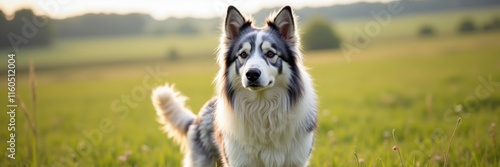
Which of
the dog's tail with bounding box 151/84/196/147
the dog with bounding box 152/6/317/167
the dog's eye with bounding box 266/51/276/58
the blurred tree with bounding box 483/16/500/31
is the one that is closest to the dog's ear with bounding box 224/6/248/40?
the dog with bounding box 152/6/317/167

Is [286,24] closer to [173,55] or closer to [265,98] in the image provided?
[265,98]

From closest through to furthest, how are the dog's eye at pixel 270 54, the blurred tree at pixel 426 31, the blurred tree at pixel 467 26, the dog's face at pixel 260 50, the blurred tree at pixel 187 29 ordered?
the dog's face at pixel 260 50, the dog's eye at pixel 270 54, the blurred tree at pixel 467 26, the blurred tree at pixel 426 31, the blurred tree at pixel 187 29

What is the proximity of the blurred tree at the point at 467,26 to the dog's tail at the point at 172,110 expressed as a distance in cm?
2501

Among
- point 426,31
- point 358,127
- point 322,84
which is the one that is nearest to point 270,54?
point 358,127

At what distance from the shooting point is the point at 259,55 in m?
3.85

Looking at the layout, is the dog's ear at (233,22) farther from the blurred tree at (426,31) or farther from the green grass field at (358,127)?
the blurred tree at (426,31)

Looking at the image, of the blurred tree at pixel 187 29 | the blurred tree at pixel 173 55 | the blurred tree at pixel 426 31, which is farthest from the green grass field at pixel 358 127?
the blurred tree at pixel 187 29

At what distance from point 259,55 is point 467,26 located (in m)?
26.1

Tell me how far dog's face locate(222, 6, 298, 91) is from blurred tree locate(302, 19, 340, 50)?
37486 mm

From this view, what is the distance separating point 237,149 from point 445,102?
8.42m

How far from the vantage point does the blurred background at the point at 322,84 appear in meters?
5.64

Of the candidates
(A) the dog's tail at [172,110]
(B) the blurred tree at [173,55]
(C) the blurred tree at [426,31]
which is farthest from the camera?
(B) the blurred tree at [173,55]

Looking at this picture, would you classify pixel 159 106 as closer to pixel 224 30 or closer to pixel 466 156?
pixel 224 30

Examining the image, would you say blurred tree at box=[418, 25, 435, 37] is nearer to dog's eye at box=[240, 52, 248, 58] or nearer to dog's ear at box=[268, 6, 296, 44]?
dog's ear at box=[268, 6, 296, 44]
